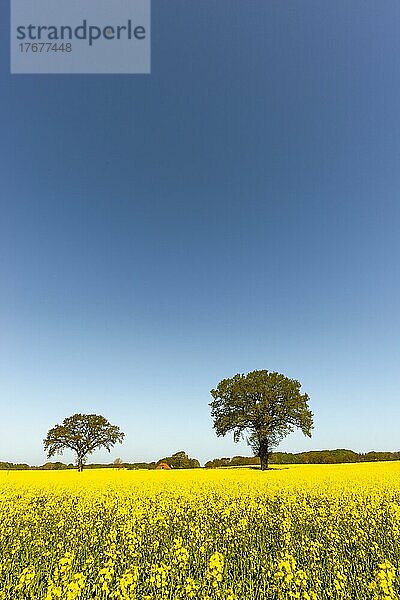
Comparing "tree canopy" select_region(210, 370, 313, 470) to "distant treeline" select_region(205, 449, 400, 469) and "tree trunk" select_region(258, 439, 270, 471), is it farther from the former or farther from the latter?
"distant treeline" select_region(205, 449, 400, 469)

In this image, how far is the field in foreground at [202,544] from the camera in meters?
6.57

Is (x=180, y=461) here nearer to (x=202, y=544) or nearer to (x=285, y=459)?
(x=285, y=459)

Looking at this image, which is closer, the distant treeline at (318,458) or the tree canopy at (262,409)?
the tree canopy at (262,409)

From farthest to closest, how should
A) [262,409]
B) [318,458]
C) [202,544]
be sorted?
[318,458]
[262,409]
[202,544]

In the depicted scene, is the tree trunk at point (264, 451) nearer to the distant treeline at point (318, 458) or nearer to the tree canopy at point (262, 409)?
→ the tree canopy at point (262, 409)

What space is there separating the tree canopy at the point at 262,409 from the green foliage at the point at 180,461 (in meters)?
30.1

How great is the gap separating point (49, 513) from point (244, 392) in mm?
28027

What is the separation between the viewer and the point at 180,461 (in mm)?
68312

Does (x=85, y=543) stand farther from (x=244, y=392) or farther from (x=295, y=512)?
(x=244, y=392)

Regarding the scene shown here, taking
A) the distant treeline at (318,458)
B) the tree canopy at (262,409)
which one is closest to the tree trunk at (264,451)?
the tree canopy at (262,409)

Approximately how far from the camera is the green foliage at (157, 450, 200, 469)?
220 feet

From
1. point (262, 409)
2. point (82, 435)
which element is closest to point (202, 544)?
point (262, 409)

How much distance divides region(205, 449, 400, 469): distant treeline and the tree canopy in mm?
22867

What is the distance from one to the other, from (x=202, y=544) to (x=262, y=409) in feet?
98.1
